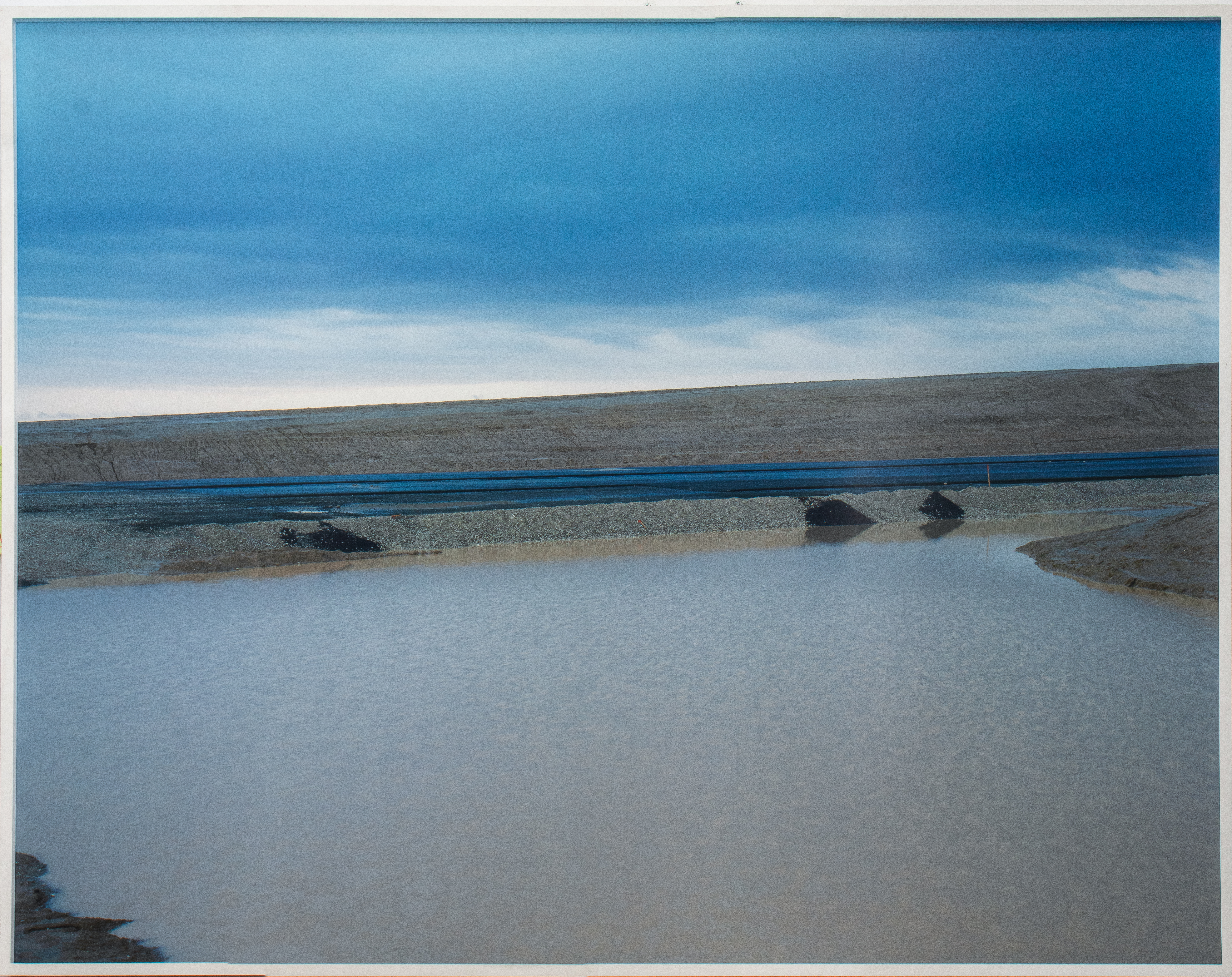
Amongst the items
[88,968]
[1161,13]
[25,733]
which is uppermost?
[1161,13]

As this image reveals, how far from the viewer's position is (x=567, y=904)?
1930mm

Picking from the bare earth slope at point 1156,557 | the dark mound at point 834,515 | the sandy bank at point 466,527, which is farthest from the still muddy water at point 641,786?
the dark mound at point 834,515

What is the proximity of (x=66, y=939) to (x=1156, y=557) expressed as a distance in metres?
6.00

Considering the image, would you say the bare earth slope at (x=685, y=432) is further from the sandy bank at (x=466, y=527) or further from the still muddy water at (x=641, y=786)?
the still muddy water at (x=641, y=786)

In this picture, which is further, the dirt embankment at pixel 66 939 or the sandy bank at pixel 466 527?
the sandy bank at pixel 466 527

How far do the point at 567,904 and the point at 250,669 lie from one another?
240 centimetres

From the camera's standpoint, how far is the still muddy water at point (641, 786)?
1.88 meters

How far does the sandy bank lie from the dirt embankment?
5.09 metres

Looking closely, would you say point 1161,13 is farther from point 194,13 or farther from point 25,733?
point 25,733

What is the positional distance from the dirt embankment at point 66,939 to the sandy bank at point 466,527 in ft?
16.7

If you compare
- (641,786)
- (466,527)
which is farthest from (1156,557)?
(466,527)

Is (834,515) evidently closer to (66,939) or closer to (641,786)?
(641,786)

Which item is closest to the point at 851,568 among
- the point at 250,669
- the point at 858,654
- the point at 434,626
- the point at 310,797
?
the point at 858,654

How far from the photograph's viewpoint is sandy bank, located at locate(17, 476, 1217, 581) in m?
7.21
